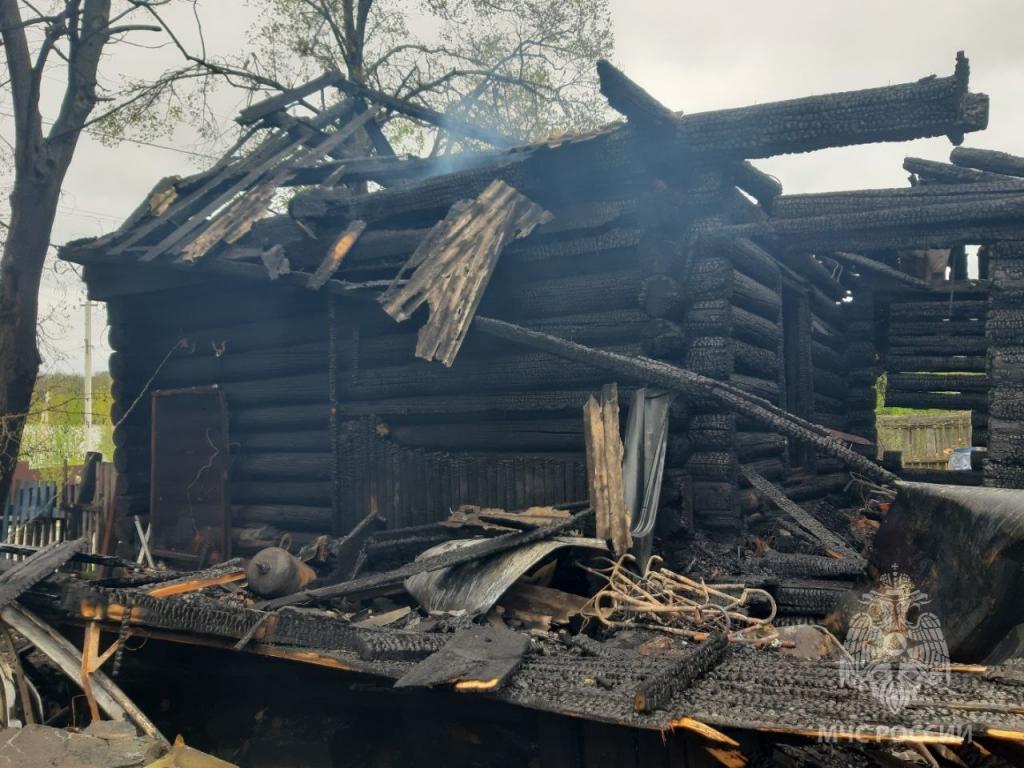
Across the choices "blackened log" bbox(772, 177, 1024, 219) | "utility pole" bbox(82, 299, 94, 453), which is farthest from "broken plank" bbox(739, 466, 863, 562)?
"utility pole" bbox(82, 299, 94, 453)

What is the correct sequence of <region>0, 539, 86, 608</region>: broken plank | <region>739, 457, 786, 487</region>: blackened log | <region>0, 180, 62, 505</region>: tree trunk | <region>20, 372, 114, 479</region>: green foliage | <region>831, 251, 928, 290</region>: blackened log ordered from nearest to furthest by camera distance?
<region>0, 539, 86, 608</region>: broken plank, <region>739, 457, 786, 487</region>: blackened log, <region>0, 180, 62, 505</region>: tree trunk, <region>831, 251, 928, 290</region>: blackened log, <region>20, 372, 114, 479</region>: green foliage

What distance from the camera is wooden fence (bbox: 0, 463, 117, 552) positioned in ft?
36.5

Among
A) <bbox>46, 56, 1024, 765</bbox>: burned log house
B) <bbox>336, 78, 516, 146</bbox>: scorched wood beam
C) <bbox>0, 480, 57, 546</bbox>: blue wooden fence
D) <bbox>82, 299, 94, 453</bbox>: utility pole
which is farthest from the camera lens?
<bbox>82, 299, 94, 453</bbox>: utility pole

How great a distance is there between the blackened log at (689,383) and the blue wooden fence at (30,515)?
8660 mm

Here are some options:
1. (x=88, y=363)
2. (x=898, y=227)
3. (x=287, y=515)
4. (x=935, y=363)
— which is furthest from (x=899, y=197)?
(x=88, y=363)

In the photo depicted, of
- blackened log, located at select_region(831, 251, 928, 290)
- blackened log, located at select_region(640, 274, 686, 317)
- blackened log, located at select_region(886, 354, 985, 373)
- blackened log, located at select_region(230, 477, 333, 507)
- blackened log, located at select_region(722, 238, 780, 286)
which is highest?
blackened log, located at select_region(831, 251, 928, 290)

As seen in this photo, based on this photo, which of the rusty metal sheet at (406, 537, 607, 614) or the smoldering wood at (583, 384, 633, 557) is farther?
the smoldering wood at (583, 384, 633, 557)

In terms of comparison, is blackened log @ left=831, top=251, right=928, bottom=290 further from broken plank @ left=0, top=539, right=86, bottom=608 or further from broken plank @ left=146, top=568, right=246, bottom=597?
broken plank @ left=0, top=539, right=86, bottom=608

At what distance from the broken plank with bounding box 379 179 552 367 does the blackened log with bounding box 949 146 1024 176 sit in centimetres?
542

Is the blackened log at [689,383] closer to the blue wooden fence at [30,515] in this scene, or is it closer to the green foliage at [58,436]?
the blue wooden fence at [30,515]

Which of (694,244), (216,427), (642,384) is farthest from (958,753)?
(216,427)

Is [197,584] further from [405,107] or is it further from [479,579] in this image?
[405,107]

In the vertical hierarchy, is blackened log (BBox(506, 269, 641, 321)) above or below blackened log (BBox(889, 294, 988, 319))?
below

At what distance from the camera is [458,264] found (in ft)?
22.5
